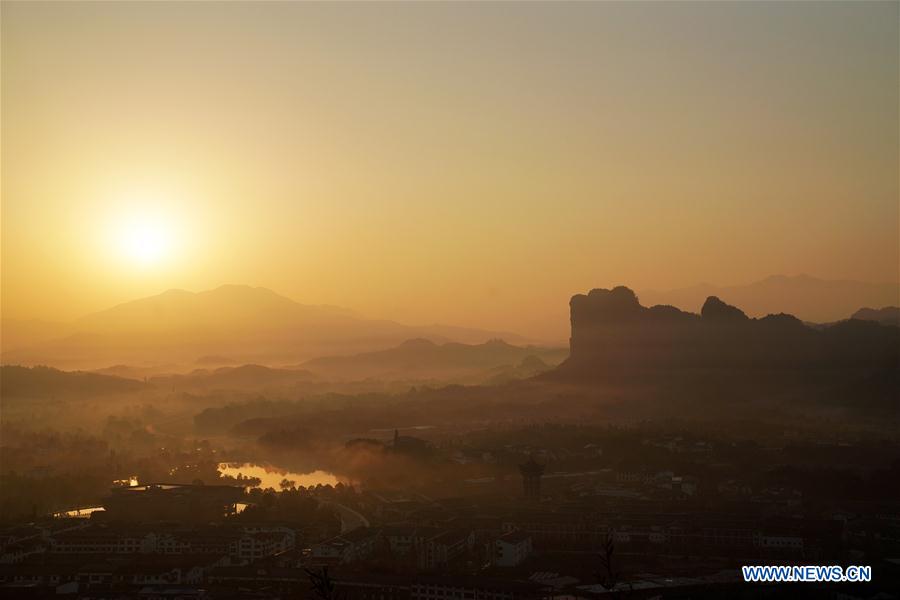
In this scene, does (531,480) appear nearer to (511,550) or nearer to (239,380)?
(511,550)

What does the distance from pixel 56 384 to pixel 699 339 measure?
39.0m

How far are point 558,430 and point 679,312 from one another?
2498cm

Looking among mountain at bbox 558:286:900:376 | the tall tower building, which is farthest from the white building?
mountain at bbox 558:286:900:376

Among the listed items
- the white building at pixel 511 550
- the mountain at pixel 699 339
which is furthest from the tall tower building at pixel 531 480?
the mountain at pixel 699 339

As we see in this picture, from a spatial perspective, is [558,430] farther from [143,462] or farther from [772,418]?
[143,462]

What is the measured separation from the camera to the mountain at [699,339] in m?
57.6

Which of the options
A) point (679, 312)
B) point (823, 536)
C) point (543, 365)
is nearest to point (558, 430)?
point (823, 536)

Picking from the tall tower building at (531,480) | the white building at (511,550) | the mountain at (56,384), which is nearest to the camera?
the white building at (511,550)

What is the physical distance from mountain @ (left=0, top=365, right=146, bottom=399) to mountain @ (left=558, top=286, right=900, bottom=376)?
29297 mm

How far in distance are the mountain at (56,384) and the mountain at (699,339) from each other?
96.1 feet

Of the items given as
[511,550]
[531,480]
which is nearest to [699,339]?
[531,480]

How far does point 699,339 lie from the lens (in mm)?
61656

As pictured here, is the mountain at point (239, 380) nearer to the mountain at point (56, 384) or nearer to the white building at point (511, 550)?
the mountain at point (56, 384)

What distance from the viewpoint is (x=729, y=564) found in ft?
64.4
